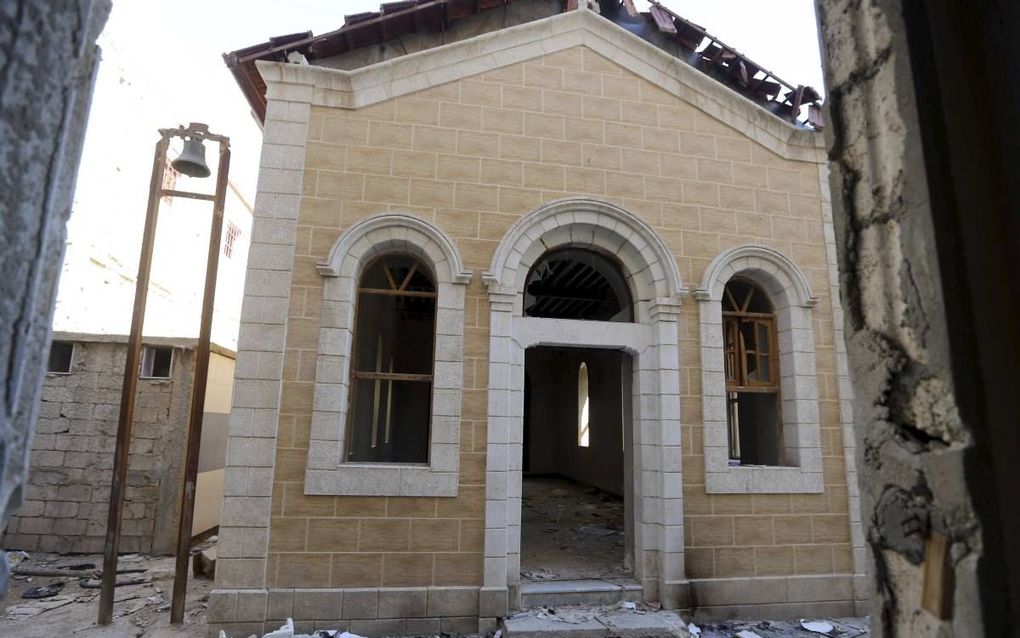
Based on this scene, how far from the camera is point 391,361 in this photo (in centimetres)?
834

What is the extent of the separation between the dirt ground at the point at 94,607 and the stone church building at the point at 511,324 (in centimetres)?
86

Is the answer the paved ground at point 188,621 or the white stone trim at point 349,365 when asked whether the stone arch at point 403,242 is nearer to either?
the white stone trim at point 349,365

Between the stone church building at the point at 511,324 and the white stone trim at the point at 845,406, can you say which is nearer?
the stone church building at the point at 511,324

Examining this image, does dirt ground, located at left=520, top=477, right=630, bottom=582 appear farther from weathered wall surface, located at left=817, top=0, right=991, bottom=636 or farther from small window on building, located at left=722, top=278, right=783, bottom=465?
weathered wall surface, located at left=817, top=0, right=991, bottom=636

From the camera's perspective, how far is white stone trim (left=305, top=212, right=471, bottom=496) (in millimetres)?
5074

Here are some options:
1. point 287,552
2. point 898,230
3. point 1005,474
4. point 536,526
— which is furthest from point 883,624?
point 536,526

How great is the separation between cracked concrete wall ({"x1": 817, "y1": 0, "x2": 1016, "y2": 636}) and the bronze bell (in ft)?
18.8

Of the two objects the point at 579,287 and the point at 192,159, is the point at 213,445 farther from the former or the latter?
the point at 579,287

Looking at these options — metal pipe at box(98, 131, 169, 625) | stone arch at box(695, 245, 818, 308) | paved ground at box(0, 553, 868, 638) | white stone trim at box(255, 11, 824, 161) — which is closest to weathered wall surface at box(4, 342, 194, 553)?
paved ground at box(0, 553, 868, 638)

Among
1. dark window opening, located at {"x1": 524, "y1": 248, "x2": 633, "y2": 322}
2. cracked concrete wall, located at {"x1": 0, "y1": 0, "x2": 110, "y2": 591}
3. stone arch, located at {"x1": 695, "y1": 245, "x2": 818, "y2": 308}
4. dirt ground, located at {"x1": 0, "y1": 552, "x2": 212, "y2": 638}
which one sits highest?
dark window opening, located at {"x1": 524, "y1": 248, "x2": 633, "y2": 322}

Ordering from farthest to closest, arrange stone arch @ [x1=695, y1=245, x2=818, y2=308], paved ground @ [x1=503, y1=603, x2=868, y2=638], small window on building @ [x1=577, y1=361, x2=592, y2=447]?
small window on building @ [x1=577, y1=361, x2=592, y2=447], stone arch @ [x1=695, y1=245, x2=818, y2=308], paved ground @ [x1=503, y1=603, x2=868, y2=638]

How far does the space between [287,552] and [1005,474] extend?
5167 mm

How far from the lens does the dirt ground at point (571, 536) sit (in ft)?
19.3

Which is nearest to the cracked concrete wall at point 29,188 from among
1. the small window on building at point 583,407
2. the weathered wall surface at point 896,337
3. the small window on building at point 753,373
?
the weathered wall surface at point 896,337
